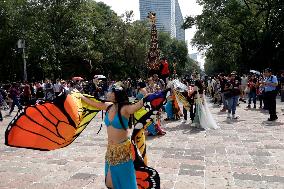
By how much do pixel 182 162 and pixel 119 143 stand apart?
3.30 metres

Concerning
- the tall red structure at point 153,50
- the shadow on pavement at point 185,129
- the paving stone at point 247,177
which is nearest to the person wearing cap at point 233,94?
the shadow on pavement at point 185,129

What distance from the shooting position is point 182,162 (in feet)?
22.9

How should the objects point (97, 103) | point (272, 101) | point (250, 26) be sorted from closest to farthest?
point (97, 103) < point (272, 101) < point (250, 26)

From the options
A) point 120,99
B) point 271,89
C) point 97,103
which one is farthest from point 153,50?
point 120,99

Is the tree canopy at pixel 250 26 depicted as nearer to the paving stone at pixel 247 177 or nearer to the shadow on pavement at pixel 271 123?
the shadow on pavement at pixel 271 123

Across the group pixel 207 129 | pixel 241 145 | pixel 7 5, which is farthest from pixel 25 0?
pixel 241 145

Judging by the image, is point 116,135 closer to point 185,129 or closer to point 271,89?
point 185,129

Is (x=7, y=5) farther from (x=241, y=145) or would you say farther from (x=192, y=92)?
(x=241, y=145)

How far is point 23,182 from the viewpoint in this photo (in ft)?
19.7

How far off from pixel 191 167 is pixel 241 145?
2332 mm

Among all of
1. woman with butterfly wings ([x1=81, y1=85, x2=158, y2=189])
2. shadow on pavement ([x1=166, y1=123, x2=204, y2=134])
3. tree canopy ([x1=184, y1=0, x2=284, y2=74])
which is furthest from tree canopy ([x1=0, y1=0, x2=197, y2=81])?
woman with butterfly wings ([x1=81, y1=85, x2=158, y2=189])

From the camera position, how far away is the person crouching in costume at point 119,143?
3859 millimetres

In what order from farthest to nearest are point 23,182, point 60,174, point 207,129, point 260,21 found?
1. point 260,21
2. point 207,129
3. point 60,174
4. point 23,182

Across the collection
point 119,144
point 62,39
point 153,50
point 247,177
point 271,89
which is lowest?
point 247,177
